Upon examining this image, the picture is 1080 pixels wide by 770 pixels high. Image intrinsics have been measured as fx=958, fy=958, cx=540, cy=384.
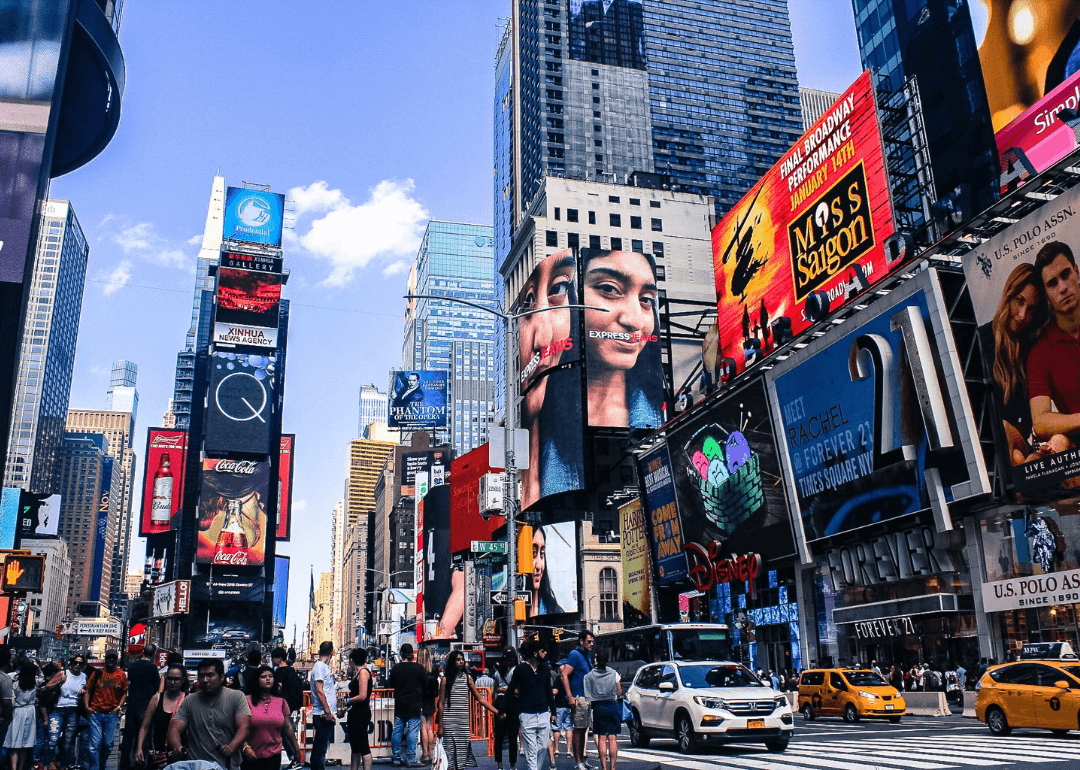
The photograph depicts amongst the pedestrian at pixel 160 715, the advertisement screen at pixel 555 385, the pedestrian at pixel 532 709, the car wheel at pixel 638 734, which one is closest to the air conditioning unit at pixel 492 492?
the car wheel at pixel 638 734

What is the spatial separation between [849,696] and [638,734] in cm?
916

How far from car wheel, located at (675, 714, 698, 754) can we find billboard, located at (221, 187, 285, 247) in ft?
357

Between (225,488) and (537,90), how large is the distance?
74.7m

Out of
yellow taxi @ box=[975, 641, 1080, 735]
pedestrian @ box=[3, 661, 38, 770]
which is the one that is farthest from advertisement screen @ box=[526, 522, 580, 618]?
pedestrian @ box=[3, 661, 38, 770]

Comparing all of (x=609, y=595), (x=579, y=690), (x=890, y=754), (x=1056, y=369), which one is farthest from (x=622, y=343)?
(x=890, y=754)

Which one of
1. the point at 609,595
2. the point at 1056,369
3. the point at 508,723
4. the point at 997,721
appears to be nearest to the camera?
the point at 508,723

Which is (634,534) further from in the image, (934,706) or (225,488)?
(225,488)

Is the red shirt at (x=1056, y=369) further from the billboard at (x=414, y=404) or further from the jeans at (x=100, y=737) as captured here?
the billboard at (x=414, y=404)

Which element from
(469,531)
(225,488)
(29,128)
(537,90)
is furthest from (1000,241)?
(537,90)

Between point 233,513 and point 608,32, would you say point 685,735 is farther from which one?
point 608,32

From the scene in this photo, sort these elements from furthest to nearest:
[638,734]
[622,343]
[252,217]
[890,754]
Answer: [252,217] → [622,343] → [638,734] → [890,754]

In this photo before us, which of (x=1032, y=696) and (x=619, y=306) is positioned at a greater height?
(x=619, y=306)

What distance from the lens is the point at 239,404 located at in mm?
111438

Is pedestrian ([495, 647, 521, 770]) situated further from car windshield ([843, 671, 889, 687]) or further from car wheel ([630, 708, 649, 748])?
car windshield ([843, 671, 889, 687])
